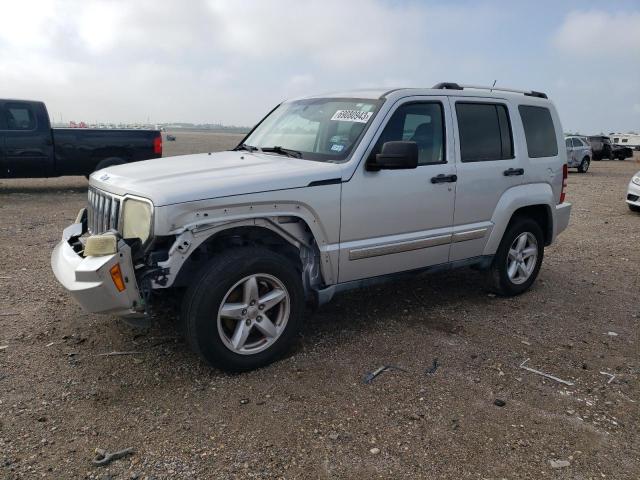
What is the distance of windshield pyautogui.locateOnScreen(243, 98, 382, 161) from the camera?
160 inches

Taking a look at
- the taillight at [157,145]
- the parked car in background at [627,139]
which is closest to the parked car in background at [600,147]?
the parked car in background at [627,139]

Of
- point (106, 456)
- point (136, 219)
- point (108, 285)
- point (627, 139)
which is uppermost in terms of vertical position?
point (627, 139)

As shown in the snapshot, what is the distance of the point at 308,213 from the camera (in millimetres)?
3691

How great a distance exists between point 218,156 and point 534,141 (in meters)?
3.15

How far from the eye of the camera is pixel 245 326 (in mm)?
3539

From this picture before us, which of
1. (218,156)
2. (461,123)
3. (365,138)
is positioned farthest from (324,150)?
(461,123)

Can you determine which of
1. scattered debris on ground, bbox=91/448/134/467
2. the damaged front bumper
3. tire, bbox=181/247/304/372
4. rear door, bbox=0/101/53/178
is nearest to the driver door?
tire, bbox=181/247/304/372

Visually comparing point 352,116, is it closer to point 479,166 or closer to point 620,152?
point 479,166

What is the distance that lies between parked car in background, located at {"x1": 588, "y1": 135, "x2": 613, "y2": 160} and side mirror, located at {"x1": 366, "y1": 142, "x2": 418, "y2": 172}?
3180cm

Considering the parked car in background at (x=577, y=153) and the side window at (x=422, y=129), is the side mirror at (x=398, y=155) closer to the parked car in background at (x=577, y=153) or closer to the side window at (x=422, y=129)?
the side window at (x=422, y=129)

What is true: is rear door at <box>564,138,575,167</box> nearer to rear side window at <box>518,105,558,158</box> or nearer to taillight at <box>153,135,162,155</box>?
taillight at <box>153,135,162,155</box>

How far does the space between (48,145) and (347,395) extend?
10187 mm

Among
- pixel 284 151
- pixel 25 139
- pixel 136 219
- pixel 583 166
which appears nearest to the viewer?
pixel 136 219

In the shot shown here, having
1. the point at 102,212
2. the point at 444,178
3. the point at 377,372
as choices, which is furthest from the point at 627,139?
the point at 102,212
